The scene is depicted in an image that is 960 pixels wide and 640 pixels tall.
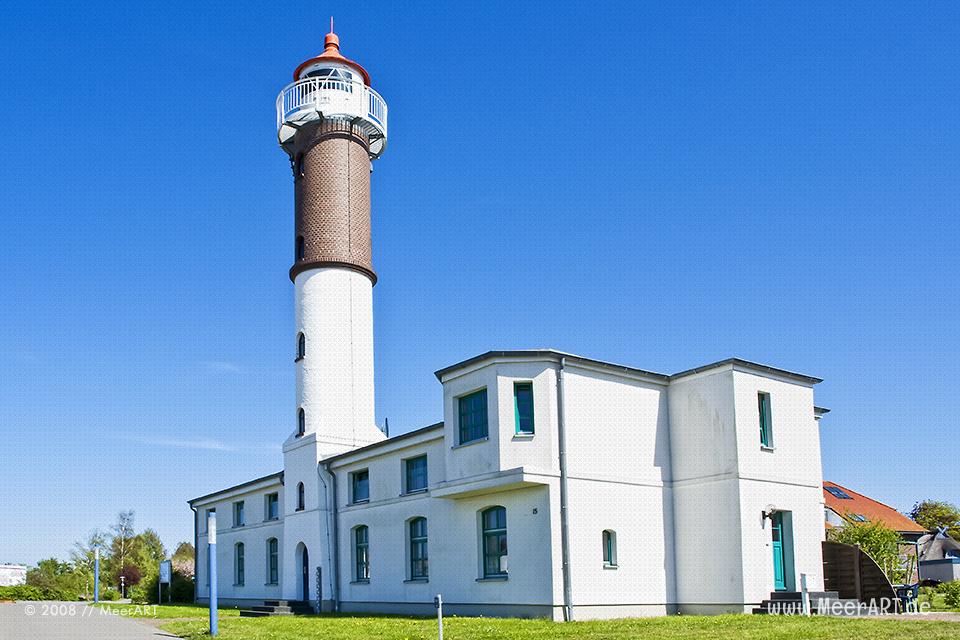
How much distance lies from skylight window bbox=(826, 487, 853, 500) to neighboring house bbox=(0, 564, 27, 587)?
43762mm

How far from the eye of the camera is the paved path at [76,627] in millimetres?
19109

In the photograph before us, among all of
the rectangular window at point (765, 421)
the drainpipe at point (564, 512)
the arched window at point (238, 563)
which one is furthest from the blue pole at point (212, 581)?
the arched window at point (238, 563)

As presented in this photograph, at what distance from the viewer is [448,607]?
893 inches

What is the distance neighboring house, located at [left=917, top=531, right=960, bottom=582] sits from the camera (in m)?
47.6

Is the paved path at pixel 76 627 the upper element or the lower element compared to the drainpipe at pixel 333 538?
lower

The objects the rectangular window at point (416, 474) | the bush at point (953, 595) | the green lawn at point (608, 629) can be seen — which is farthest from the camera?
the rectangular window at point (416, 474)

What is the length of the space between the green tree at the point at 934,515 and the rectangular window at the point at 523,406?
52617mm

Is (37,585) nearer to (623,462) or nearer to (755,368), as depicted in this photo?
(623,462)

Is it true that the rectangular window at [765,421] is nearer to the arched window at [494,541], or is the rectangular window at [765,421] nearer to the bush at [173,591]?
the arched window at [494,541]

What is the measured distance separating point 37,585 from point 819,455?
3973 centimetres

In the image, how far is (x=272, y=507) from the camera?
33.5 meters

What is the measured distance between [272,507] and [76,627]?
11.3m

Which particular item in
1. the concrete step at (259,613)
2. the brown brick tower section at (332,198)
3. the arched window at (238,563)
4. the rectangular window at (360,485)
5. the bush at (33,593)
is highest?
the brown brick tower section at (332,198)

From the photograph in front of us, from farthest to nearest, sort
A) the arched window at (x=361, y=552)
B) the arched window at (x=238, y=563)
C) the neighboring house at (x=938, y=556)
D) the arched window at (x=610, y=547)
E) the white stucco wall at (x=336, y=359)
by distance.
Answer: the neighboring house at (x=938, y=556)
the arched window at (x=238, y=563)
the white stucco wall at (x=336, y=359)
the arched window at (x=361, y=552)
the arched window at (x=610, y=547)
